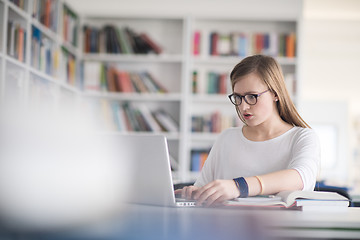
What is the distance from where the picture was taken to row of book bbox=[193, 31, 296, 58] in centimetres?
450

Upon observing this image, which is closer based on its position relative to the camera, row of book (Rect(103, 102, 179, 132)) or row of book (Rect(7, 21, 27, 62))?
row of book (Rect(7, 21, 27, 62))

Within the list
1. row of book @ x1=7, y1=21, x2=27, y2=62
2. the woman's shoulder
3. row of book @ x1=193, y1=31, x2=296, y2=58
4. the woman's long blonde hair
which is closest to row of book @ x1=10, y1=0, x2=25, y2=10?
row of book @ x1=7, y1=21, x2=27, y2=62

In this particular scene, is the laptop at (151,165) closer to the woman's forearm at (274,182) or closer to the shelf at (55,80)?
the woman's forearm at (274,182)

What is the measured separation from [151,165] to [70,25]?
3.53 m

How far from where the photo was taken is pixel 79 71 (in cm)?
452

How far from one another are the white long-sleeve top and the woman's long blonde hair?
0.21ft

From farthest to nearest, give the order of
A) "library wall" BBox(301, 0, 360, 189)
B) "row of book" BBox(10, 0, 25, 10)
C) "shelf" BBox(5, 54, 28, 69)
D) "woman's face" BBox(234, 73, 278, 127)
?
"library wall" BBox(301, 0, 360, 189) → "row of book" BBox(10, 0, 25, 10) → "shelf" BBox(5, 54, 28, 69) → "woman's face" BBox(234, 73, 278, 127)

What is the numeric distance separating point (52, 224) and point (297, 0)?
4.24 metres

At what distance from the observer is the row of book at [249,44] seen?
450cm

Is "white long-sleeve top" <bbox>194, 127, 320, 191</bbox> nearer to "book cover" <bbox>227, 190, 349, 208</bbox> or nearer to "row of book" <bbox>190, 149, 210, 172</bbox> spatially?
"book cover" <bbox>227, 190, 349, 208</bbox>

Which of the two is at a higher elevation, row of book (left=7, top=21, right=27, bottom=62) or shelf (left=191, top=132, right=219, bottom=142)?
row of book (left=7, top=21, right=27, bottom=62)

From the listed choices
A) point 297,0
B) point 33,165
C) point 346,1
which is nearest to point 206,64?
point 297,0

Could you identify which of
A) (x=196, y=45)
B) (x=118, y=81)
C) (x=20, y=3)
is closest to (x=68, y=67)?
(x=118, y=81)

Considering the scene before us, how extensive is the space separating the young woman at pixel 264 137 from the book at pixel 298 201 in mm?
169
